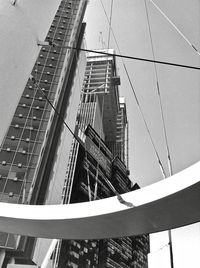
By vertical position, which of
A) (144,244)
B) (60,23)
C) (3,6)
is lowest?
(3,6)

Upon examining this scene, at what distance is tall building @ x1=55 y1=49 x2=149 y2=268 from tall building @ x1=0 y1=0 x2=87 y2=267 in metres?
9.30

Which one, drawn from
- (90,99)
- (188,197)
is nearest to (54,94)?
(188,197)

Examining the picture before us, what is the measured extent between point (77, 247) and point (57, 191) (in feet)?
85.1

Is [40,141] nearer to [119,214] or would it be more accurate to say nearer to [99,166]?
[119,214]

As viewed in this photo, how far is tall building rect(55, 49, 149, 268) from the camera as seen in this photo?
59.2m

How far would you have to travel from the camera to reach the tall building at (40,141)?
27.0 meters

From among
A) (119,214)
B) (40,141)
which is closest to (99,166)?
(40,141)

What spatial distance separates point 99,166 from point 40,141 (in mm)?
37627

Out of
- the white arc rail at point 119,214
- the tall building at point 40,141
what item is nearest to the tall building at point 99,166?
the tall building at point 40,141

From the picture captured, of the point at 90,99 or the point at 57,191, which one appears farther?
the point at 90,99

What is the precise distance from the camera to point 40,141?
31656 millimetres

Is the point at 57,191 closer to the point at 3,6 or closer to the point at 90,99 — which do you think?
the point at 3,6

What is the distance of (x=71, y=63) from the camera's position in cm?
4256

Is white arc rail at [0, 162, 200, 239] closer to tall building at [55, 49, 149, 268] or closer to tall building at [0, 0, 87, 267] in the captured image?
tall building at [0, 0, 87, 267]
